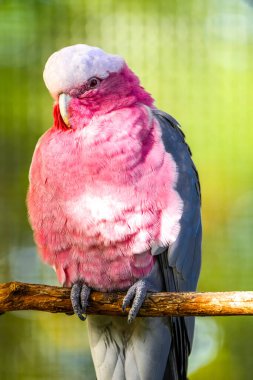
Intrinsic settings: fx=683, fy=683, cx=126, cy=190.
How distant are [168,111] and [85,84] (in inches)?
22.6

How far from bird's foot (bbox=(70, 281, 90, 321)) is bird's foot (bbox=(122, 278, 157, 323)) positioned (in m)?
0.06

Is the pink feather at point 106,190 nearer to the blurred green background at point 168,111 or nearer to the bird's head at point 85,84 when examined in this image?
the bird's head at point 85,84

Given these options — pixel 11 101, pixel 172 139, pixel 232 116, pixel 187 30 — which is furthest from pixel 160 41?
pixel 172 139

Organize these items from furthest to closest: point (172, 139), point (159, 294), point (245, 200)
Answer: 1. point (245, 200)
2. point (172, 139)
3. point (159, 294)

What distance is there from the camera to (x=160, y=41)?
1.59 m

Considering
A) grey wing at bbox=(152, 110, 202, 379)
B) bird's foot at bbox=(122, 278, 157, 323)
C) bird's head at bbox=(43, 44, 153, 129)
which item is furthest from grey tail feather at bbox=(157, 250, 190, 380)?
bird's head at bbox=(43, 44, 153, 129)

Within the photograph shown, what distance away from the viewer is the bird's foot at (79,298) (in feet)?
3.24

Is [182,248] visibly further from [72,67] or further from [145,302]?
[72,67]

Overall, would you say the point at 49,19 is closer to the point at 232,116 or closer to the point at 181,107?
the point at 181,107

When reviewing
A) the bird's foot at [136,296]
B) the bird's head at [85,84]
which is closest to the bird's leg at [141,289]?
the bird's foot at [136,296]

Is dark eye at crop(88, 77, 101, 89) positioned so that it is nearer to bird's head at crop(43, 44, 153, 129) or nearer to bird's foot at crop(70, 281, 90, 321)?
bird's head at crop(43, 44, 153, 129)

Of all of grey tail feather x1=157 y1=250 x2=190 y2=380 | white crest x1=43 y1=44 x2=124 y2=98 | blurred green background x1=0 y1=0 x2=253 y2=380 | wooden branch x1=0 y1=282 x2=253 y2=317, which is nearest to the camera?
wooden branch x1=0 y1=282 x2=253 y2=317

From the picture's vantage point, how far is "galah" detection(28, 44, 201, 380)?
1.01m

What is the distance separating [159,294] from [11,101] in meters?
0.79
